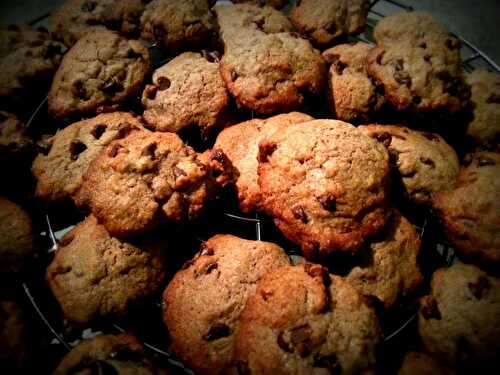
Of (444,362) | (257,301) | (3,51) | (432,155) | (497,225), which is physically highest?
(3,51)

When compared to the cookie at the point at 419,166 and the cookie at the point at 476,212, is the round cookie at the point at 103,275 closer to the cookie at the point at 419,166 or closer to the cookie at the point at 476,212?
the cookie at the point at 419,166

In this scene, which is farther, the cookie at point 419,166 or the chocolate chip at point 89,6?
the chocolate chip at point 89,6

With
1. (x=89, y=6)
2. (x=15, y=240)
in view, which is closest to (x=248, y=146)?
(x=15, y=240)

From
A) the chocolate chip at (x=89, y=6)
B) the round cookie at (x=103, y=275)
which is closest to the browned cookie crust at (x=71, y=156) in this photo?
the round cookie at (x=103, y=275)

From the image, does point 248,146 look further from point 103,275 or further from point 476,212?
point 476,212

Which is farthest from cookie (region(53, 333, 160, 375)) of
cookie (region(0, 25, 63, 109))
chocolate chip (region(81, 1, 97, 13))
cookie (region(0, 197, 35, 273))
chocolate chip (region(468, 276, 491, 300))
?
chocolate chip (region(81, 1, 97, 13))

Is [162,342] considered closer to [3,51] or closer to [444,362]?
[444,362]

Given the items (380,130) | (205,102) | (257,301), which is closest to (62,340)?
(257,301)
